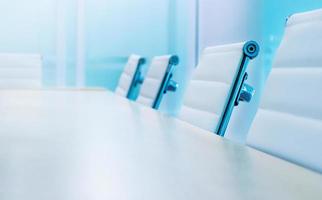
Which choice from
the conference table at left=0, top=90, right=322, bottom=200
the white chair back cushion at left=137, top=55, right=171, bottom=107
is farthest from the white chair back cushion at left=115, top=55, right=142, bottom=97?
the conference table at left=0, top=90, right=322, bottom=200

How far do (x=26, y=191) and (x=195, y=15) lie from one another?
4252 mm

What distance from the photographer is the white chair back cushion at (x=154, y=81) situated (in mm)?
2103

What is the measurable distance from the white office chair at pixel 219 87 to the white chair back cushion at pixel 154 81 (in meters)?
0.54

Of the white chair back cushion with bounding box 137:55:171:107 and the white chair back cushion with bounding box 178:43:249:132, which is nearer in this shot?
the white chair back cushion with bounding box 178:43:249:132

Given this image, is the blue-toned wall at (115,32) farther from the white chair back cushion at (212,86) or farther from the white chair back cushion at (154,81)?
the white chair back cushion at (212,86)

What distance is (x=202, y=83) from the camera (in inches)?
58.7

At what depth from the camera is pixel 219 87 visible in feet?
4.36

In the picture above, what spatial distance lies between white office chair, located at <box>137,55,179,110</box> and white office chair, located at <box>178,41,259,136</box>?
0.50 metres

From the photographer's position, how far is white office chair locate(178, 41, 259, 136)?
1.25m

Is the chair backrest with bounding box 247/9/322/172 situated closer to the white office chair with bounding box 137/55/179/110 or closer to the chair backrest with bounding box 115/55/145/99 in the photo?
the white office chair with bounding box 137/55/179/110

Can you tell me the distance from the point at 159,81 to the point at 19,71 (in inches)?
57.8

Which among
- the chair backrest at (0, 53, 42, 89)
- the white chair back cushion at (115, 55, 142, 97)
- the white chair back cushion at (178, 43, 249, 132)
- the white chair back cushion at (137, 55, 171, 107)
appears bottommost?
the chair backrest at (0, 53, 42, 89)

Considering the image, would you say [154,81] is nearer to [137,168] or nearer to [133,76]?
[133,76]

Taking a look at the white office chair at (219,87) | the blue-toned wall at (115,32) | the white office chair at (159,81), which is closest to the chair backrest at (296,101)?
the white office chair at (219,87)
